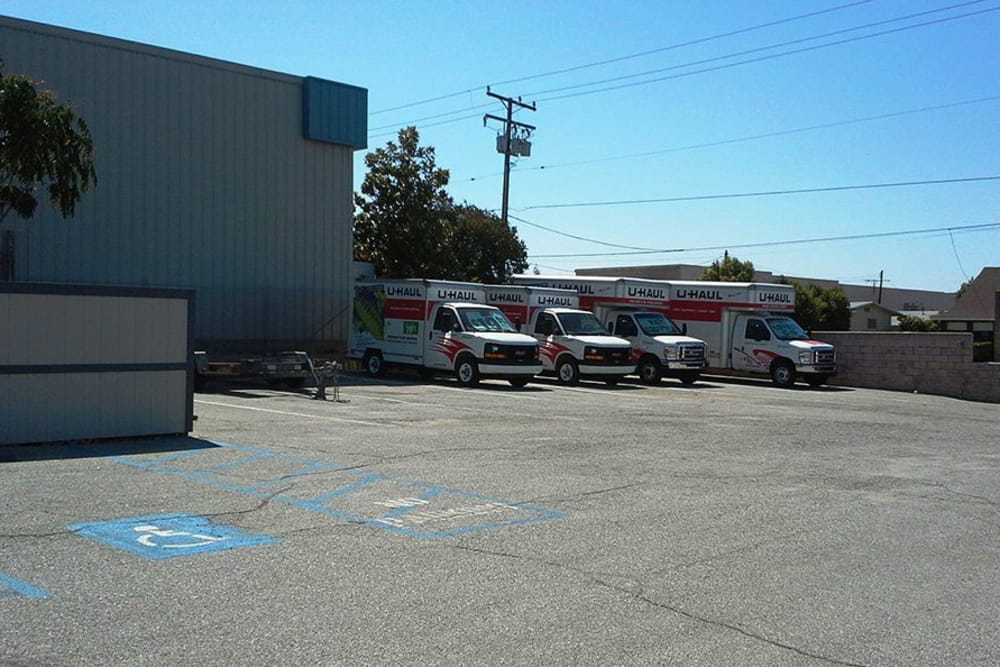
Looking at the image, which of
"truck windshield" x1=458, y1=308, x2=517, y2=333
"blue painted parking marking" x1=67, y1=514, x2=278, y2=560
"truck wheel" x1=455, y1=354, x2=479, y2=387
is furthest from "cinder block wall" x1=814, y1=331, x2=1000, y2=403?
"blue painted parking marking" x1=67, y1=514, x2=278, y2=560

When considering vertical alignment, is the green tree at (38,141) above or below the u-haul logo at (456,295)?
above

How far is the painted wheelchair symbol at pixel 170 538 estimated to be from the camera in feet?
24.5

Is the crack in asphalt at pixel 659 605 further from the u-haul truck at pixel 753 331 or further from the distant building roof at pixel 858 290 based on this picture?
the distant building roof at pixel 858 290

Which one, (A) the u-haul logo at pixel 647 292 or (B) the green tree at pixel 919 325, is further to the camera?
(B) the green tree at pixel 919 325

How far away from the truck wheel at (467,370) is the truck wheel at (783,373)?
34.2 ft

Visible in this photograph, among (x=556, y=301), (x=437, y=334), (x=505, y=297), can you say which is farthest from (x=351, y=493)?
(x=556, y=301)

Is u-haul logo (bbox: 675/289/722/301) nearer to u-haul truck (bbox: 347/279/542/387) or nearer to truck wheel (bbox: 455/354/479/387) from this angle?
u-haul truck (bbox: 347/279/542/387)

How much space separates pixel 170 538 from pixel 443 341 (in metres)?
18.2

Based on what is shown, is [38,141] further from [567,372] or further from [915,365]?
[915,365]

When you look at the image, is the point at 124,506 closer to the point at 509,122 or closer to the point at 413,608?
the point at 413,608

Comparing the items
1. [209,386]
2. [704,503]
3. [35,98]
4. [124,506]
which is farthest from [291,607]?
[209,386]

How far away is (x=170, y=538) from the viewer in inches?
302

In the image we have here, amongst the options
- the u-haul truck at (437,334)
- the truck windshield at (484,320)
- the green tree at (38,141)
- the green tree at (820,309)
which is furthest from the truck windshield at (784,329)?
the green tree at (38,141)

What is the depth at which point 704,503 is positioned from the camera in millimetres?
9914
